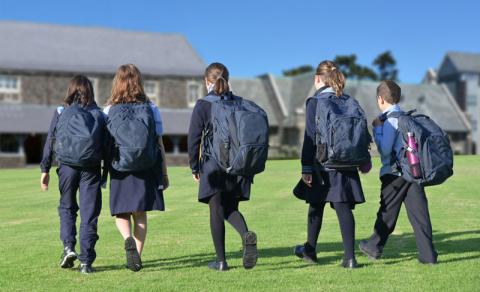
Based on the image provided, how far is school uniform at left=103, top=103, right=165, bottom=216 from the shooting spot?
240 inches

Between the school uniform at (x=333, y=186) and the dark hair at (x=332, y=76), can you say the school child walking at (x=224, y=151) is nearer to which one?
the school uniform at (x=333, y=186)

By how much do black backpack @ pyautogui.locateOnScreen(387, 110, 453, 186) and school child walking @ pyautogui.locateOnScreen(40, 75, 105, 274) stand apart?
2826 mm

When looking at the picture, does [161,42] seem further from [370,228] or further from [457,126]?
[370,228]

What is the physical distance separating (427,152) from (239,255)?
2.32 m

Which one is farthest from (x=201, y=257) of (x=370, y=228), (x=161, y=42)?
(x=161, y=42)

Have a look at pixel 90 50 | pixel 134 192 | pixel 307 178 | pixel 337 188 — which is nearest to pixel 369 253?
pixel 337 188

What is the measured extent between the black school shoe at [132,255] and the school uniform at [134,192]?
0.94 feet

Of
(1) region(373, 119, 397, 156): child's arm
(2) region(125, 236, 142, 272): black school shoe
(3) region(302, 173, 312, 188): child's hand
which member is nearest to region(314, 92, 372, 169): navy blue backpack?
(3) region(302, 173, 312, 188): child's hand

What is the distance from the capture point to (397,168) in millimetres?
6523

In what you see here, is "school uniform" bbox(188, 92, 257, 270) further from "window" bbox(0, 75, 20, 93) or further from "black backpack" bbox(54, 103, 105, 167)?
"window" bbox(0, 75, 20, 93)

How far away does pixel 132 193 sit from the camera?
6094mm

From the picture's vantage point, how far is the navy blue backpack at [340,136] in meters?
6.07

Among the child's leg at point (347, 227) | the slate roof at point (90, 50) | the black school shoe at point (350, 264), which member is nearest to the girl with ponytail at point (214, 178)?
the child's leg at point (347, 227)

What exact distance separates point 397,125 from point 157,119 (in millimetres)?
2315
